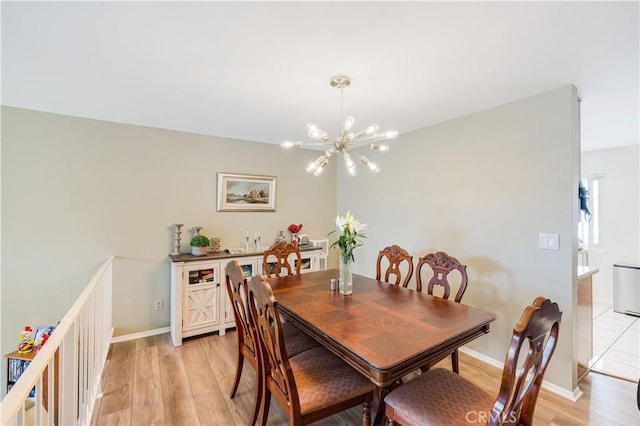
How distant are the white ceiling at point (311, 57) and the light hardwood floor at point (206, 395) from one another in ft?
7.91

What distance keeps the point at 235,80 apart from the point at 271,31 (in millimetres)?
676

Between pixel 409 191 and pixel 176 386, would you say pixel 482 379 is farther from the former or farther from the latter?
pixel 176 386

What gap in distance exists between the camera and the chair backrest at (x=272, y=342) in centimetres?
132

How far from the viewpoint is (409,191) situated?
3.41 meters

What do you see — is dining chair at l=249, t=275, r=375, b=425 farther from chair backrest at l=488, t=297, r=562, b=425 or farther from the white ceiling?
the white ceiling

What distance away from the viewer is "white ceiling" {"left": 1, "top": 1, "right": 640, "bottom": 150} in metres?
1.40

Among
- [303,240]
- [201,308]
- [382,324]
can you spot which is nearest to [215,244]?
[201,308]

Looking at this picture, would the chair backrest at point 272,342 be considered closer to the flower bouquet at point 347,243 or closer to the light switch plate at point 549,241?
the flower bouquet at point 347,243

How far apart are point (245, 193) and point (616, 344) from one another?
4647 mm

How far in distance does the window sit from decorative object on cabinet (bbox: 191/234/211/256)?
542 cm

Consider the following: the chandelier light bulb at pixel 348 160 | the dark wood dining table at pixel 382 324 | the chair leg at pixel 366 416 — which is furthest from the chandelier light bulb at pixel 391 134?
the chair leg at pixel 366 416

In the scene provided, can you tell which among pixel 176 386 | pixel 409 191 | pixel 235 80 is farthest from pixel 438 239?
pixel 176 386

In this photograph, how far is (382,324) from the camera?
158cm

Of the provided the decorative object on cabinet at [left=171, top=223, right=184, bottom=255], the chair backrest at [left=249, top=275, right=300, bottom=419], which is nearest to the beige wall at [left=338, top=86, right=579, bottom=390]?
the chair backrest at [left=249, top=275, right=300, bottom=419]
